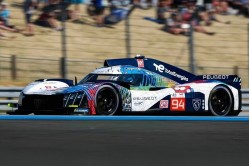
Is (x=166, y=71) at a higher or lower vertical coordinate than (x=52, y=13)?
lower

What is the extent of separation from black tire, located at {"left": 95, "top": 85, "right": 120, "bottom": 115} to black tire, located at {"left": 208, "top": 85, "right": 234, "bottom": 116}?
1.88 metres

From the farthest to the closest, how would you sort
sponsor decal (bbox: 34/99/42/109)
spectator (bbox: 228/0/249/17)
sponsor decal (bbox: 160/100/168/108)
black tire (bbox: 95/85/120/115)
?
1. spectator (bbox: 228/0/249/17)
2. sponsor decal (bbox: 160/100/168/108)
3. sponsor decal (bbox: 34/99/42/109)
4. black tire (bbox: 95/85/120/115)

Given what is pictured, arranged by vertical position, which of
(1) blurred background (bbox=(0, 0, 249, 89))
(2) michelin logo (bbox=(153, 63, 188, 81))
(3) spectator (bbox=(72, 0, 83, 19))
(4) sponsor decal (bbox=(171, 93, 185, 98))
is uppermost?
(3) spectator (bbox=(72, 0, 83, 19))

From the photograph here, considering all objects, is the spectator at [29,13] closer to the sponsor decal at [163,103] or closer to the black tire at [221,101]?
the sponsor decal at [163,103]

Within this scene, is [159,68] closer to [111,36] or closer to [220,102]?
[220,102]

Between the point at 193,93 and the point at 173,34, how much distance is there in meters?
4.84

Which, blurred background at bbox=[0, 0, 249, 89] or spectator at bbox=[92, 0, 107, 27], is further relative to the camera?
spectator at bbox=[92, 0, 107, 27]

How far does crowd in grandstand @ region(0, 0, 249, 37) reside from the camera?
1583cm

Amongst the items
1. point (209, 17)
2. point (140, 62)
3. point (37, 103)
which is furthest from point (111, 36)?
point (37, 103)

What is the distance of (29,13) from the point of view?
16.0 meters

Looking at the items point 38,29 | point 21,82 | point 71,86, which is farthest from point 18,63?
point 71,86

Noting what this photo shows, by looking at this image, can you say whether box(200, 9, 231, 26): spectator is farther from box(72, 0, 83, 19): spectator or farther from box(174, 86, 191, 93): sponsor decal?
box(174, 86, 191, 93): sponsor decal

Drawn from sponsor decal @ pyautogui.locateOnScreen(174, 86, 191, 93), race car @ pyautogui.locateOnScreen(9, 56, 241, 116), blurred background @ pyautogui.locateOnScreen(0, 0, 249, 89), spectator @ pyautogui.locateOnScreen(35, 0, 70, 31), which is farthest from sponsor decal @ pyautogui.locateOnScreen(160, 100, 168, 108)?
spectator @ pyautogui.locateOnScreen(35, 0, 70, 31)

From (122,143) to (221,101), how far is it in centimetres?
543
